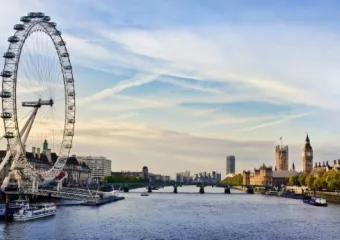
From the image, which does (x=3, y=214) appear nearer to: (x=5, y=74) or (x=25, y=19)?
(x=5, y=74)

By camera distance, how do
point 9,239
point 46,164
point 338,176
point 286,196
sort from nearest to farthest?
point 9,239 → point 338,176 → point 46,164 → point 286,196

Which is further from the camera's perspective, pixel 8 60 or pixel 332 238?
pixel 8 60

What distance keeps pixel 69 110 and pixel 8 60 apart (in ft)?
40.5

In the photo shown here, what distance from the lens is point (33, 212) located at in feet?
211

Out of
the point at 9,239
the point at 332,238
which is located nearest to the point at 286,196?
the point at 332,238

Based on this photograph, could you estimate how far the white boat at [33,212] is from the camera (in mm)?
61781

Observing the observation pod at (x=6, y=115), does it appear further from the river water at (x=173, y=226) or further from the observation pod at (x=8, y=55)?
the river water at (x=173, y=226)

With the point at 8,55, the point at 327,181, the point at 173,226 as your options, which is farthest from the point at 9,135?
the point at 327,181

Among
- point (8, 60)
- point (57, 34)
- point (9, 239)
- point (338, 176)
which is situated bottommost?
point (9, 239)

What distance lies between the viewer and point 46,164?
135m

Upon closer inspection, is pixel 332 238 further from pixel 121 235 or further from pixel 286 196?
pixel 286 196

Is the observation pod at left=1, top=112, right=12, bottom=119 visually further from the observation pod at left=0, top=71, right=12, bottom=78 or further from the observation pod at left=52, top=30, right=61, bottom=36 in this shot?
the observation pod at left=52, top=30, right=61, bottom=36

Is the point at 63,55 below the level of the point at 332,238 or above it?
above

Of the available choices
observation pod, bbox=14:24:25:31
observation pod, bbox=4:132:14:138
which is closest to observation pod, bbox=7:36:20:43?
observation pod, bbox=14:24:25:31
